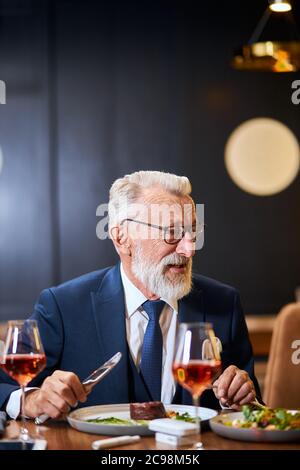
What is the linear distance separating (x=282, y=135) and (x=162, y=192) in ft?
4.42

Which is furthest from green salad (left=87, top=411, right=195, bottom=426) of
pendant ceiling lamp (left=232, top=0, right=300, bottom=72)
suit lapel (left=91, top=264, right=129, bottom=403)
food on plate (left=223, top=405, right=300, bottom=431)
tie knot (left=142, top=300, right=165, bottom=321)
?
pendant ceiling lamp (left=232, top=0, right=300, bottom=72)

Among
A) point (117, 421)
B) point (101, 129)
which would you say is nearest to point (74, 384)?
point (117, 421)

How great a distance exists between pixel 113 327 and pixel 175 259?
28 cm

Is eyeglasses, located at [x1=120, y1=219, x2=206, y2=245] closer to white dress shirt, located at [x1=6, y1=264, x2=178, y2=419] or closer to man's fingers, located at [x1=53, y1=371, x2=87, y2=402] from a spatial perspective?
white dress shirt, located at [x1=6, y1=264, x2=178, y2=419]

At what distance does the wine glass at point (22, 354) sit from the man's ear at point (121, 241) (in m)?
0.77

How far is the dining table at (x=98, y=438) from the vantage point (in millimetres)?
1744

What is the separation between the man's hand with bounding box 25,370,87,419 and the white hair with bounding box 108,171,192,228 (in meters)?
0.73

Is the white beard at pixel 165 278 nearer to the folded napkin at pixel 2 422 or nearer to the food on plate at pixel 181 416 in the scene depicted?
the food on plate at pixel 181 416

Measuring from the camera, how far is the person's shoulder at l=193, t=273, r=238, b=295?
2623 millimetres

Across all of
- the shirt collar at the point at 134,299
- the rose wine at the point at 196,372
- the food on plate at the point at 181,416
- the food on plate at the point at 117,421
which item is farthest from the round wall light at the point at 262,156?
the rose wine at the point at 196,372

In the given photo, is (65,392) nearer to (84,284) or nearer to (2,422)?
(2,422)

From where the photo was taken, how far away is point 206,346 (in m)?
1.78

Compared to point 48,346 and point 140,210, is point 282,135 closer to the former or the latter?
point 140,210

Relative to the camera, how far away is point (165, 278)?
252 centimetres
